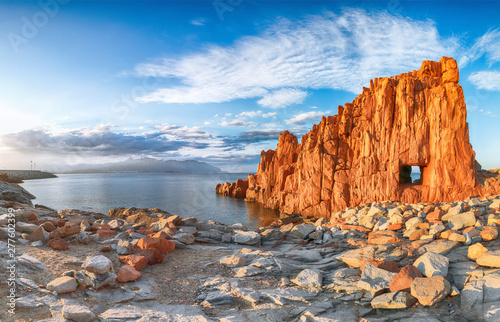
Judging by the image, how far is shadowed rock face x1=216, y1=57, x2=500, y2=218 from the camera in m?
32.6

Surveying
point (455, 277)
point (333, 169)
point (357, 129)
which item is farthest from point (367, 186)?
point (455, 277)

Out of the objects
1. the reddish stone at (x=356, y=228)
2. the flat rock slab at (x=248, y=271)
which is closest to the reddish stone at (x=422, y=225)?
the reddish stone at (x=356, y=228)

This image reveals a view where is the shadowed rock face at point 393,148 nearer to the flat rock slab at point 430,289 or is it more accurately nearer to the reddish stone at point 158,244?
the flat rock slab at point 430,289

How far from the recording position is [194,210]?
193 feet

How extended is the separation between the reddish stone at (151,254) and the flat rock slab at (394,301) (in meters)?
7.44

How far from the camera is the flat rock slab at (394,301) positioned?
632cm

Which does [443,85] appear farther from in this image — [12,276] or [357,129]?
[12,276]

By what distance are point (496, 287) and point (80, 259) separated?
39.4 ft

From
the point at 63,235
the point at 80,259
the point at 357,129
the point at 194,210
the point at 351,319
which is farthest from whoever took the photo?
the point at 194,210

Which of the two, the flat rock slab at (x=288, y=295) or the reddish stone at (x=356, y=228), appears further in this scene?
the reddish stone at (x=356, y=228)

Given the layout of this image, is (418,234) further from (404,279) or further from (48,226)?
(48,226)

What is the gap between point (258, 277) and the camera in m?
8.84

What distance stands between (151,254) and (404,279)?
8301 mm

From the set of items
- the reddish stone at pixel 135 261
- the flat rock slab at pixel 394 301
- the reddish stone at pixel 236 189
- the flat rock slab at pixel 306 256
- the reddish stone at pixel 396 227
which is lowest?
the reddish stone at pixel 236 189
